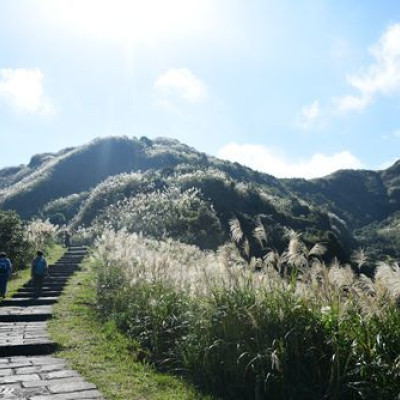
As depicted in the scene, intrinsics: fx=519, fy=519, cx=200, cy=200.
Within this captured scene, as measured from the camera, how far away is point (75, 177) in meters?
88.2

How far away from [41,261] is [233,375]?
9.58 metres

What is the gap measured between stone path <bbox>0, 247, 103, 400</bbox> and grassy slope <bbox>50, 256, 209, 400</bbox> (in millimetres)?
202

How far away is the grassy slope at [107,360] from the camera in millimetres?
6086

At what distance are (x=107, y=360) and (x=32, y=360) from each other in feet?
3.52

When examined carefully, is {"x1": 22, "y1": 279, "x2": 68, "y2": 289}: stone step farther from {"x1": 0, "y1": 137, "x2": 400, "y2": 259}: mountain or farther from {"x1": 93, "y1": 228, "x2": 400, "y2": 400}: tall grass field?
{"x1": 93, "y1": 228, "x2": 400, "y2": 400}: tall grass field

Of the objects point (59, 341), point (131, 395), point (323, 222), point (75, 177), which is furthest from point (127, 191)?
point (75, 177)

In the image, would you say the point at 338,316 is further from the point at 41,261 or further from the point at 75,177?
the point at 75,177

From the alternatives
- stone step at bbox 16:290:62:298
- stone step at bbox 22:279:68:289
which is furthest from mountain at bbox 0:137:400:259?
stone step at bbox 22:279:68:289

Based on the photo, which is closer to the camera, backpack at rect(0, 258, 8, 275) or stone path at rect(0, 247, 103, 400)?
stone path at rect(0, 247, 103, 400)

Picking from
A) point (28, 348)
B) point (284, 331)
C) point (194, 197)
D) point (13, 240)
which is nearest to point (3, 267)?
point (13, 240)

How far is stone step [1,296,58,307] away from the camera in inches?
496

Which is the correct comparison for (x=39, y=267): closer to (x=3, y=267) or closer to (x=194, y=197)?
(x=3, y=267)

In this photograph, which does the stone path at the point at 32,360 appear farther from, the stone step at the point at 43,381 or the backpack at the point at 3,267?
the backpack at the point at 3,267

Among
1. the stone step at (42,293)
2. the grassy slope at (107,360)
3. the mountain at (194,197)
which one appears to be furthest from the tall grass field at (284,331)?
the stone step at (42,293)
